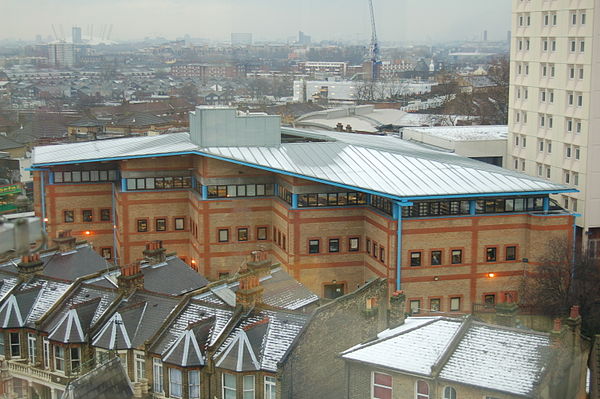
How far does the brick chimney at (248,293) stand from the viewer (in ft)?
49.9

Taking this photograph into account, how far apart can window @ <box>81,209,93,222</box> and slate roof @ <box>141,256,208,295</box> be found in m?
10.9

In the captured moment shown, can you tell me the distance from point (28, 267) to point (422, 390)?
9.41 meters

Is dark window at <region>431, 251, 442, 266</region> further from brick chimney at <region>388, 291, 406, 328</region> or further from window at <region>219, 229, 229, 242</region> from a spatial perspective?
brick chimney at <region>388, 291, 406, 328</region>

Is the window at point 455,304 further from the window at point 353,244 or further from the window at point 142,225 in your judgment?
the window at point 142,225

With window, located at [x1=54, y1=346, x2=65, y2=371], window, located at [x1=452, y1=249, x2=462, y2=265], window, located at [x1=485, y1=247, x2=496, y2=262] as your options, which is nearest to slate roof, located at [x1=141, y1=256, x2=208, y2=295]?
window, located at [x1=54, y1=346, x2=65, y2=371]

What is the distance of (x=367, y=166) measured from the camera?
26234 mm

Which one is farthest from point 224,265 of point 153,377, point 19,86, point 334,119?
point 19,86

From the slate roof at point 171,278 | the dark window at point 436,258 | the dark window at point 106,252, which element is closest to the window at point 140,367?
the slate roof at point 171,278

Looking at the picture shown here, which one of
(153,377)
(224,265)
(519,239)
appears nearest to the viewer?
(153,377)

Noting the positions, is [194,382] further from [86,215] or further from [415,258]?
[86,215]

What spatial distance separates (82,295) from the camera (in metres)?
Answer: 17.3

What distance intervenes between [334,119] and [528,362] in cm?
4505

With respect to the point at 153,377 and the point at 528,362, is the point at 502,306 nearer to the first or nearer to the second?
the point at 528,362

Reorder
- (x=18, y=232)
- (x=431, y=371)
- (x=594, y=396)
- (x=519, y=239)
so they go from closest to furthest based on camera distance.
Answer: (x=18, y=232) < (x=431, y=371) < (x=594, y=396) < (x=519, y=239)
